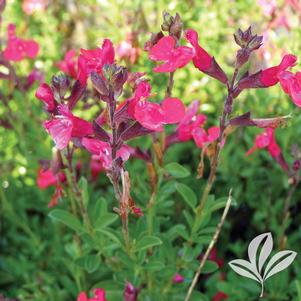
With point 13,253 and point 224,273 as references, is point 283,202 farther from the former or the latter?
point 13,253

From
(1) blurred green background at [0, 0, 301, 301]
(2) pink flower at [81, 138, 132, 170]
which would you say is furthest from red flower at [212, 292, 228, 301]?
(2) pink flower at [81, 138, 132, 170]

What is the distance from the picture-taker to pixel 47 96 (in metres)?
1.40

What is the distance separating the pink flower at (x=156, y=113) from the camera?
1330 mm

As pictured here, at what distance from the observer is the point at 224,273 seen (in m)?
2.44

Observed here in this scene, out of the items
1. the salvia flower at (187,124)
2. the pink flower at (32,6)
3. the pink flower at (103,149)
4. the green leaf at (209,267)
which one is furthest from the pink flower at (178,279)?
the pink flower at (32,6)

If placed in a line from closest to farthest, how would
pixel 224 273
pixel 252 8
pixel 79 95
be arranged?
pixel 79 95, pixel 224 273, pixel 252 8

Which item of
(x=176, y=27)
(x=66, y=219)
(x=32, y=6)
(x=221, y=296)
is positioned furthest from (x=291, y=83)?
(x=32, y=6)

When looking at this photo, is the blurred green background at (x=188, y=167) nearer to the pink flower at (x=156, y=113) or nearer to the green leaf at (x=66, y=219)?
the green leaf at (x=66, y=219)

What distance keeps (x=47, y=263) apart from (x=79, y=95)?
4.24ft

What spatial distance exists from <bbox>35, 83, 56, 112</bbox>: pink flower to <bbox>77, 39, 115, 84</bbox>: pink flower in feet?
0.35

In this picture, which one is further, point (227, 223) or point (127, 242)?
point (227, 223)

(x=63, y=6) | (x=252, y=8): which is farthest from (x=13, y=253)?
(x=63, y=6)

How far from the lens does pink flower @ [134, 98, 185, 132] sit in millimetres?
1330

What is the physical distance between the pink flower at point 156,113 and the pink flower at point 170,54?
0.30 feet
